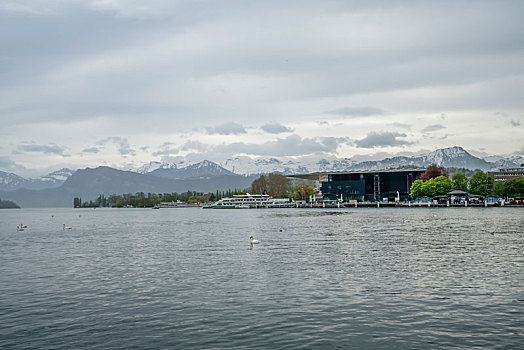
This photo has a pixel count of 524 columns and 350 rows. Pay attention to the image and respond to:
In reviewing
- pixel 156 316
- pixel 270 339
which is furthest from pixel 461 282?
pixel 156 316

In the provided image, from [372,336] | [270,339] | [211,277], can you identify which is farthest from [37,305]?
[372,336]

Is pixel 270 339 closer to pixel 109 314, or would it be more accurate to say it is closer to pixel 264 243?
pixel 109 314

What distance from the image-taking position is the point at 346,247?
177 ft

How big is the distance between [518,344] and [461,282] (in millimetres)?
12539

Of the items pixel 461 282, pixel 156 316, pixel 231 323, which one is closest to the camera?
pixel 231 323

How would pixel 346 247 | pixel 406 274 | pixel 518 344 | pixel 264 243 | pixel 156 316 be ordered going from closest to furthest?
pixel 518 344 < pixel 156 316 < pixel 406 274 < pixel 346 247 < pixel 264 243

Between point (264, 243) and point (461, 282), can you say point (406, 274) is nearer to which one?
point (461, 282)

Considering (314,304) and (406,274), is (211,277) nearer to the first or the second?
(314,304)

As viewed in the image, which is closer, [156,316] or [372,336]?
A: [372,336]

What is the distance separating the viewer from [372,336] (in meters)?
20.9

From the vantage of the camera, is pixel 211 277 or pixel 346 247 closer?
pixel 211 277

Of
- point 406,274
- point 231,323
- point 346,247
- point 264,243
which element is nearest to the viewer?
point 231,323

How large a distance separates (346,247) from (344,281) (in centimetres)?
2138

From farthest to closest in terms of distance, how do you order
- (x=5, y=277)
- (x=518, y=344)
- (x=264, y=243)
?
(x=264, y=243) < (x=5, y=277) < (x=518, y=344)
